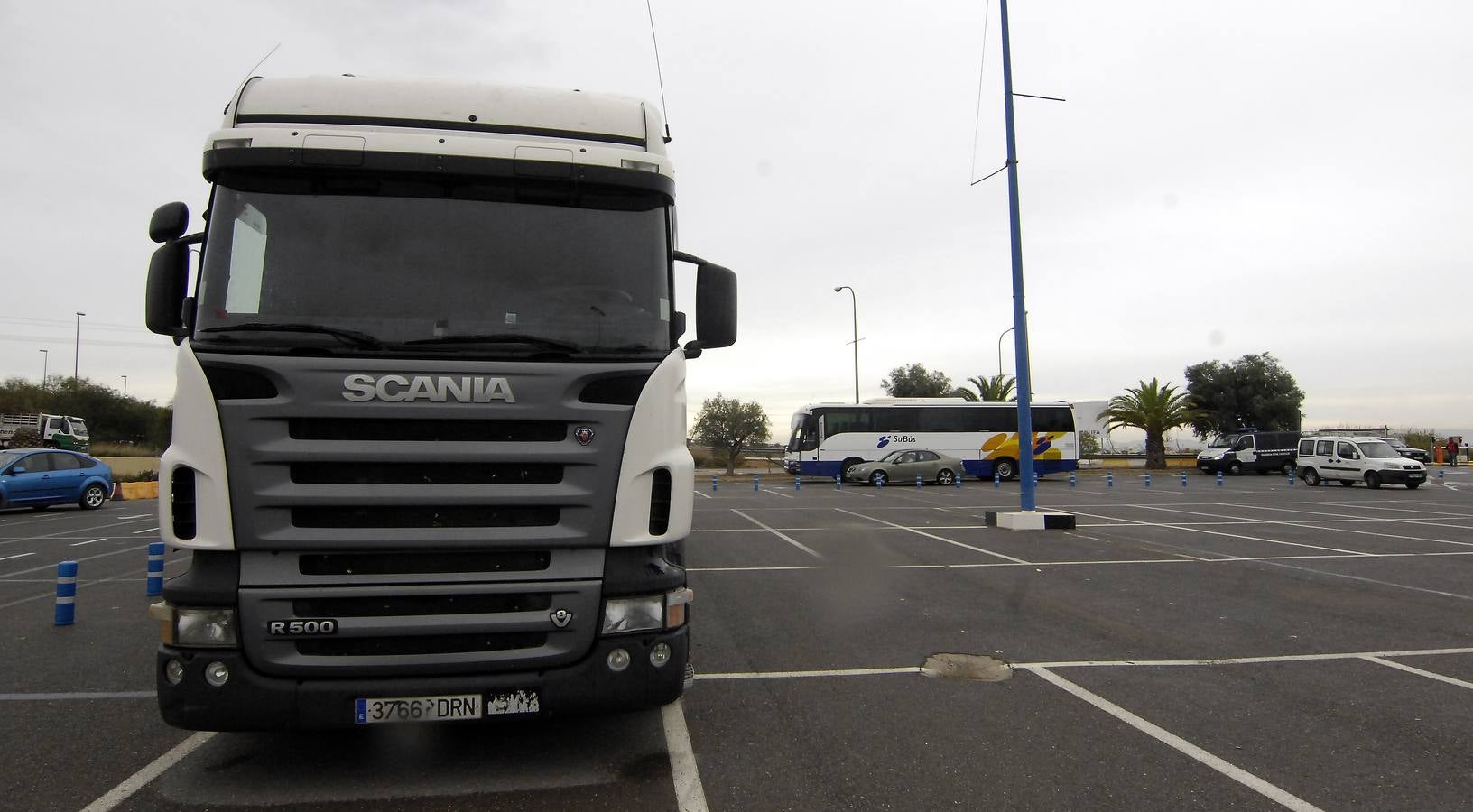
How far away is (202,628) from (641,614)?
1.85m

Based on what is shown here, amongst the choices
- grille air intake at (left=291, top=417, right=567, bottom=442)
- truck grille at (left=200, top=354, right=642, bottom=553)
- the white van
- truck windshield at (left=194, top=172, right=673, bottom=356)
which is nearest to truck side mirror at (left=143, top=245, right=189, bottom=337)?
truck windshield at (left=194, top=172, right=673, bottom=356)

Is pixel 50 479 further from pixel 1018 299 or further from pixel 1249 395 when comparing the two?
pixel 1249 395

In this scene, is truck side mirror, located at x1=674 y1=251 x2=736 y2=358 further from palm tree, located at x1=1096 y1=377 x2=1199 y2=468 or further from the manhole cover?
palm tree, located at x1=1096 y1=377 x2=1199 y2=468

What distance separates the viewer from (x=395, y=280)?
3807 millimetres

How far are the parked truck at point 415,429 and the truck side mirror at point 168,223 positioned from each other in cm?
1

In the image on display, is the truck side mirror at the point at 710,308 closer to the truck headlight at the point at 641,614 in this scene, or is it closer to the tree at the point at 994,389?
the truck headlight at the point at 641,614

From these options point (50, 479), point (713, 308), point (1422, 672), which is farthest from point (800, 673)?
point (50, 479)

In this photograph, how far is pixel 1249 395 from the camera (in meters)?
55.0

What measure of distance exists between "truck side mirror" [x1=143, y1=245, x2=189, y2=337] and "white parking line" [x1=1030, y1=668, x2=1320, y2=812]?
213 inches

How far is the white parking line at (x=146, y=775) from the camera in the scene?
3482 mm

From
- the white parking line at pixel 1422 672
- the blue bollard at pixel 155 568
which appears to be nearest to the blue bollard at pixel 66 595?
the blue bollard at pixel 155 568

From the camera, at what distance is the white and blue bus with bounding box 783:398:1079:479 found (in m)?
33.3

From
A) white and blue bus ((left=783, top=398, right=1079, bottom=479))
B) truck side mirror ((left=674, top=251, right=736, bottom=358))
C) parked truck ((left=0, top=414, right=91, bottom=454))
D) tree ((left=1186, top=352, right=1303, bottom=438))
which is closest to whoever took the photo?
truck side mirror ((left=674, top=251, right=736, bottom=358))

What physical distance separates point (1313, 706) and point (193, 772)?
6131 mm
